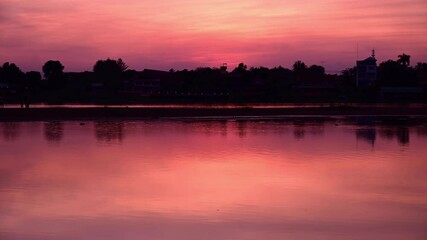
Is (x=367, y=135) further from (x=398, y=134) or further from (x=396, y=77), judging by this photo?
(x=396, y=77)

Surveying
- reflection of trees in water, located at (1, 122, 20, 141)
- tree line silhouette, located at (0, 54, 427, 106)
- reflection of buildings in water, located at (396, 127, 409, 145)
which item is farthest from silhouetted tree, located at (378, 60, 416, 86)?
reflection of trees in water, located at (1, 122, 20, 141)

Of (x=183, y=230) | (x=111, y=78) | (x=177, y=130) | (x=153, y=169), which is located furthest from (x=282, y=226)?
(x=111, y=78)

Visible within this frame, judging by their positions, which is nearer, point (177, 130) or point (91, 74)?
point (177, 130)

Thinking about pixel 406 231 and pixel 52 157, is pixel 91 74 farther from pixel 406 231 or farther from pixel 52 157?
pixel 406 231

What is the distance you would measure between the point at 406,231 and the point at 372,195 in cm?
297

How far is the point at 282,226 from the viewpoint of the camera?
411 inches

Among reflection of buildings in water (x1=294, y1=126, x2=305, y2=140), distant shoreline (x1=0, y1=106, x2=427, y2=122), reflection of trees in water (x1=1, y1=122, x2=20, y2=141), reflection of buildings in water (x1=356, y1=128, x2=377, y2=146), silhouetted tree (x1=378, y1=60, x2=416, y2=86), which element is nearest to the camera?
reflection of buildings in water (x1=356, y1=128, x2=377, y2=146)

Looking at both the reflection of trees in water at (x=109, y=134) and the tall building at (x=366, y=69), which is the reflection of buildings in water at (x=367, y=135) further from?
the tall building at (x=366, y=69)

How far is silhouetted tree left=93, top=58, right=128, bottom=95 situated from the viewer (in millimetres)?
123062

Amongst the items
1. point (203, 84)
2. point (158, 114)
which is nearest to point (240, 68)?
point (203, 84)

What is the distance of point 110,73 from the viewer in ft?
Result: 422

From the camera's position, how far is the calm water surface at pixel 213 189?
10.3 m

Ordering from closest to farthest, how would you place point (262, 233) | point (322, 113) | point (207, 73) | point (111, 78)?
point (262, 233) < point (322, 113) < point (207, 73) < point (111, 78)

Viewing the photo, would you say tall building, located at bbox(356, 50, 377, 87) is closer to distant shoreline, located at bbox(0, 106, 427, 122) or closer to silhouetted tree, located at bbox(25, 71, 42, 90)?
distant shoreline, located at bbox(0, 106, 427, 122)
